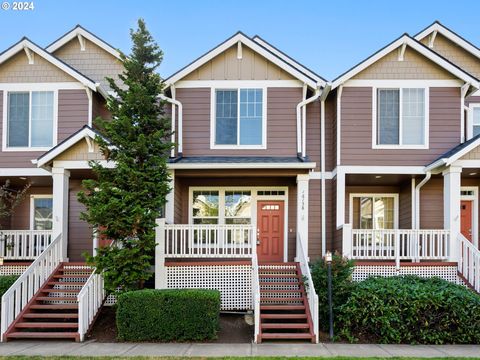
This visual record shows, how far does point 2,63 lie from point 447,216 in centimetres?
1394

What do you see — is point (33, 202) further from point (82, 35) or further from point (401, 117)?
point (401, 117)

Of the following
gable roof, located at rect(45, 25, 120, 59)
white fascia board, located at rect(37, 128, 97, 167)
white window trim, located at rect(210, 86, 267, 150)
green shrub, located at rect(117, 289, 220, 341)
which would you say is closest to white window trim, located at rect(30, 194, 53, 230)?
white fascia board, located at rect(37, 128, 97, 167)

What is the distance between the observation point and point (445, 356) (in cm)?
856

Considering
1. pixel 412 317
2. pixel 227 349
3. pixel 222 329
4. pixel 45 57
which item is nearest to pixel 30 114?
pixel 45 57

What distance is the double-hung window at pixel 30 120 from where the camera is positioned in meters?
14.3

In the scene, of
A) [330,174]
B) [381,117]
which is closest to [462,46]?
[381,117]

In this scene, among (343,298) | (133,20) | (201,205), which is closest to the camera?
(343,298)

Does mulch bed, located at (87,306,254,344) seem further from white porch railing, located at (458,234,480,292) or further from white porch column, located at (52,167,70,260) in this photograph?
white porch railing, located at (458,234,480,292)

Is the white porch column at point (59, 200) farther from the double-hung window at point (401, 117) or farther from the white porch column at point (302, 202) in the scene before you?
the double-hung window at point (401, 117)

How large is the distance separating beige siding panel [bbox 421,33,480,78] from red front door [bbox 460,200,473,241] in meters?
4.67

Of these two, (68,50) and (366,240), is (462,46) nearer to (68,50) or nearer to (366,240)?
(366,240)

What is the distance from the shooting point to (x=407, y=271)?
12602 mm

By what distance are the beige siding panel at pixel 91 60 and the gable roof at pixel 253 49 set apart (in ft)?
9.96

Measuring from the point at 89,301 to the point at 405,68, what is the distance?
1102 centimetres
